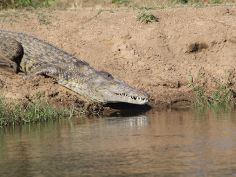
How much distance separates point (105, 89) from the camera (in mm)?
15453

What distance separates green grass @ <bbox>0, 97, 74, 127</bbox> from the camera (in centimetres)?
1318

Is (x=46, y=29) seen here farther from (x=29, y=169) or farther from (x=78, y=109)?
(x=29, y=169)

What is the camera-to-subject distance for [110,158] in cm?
1026

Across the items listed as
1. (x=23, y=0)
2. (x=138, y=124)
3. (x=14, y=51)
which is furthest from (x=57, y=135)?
(x=23, y=0)

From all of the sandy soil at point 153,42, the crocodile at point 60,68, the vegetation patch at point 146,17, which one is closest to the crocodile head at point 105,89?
the crocodile at point 60,68

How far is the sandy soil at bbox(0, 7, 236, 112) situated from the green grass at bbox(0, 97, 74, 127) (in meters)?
1.82

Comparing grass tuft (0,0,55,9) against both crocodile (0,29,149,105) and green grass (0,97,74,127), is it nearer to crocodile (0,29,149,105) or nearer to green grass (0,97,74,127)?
crocodile (0,29,149,105)

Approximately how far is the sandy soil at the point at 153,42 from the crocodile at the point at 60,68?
0.35 metres

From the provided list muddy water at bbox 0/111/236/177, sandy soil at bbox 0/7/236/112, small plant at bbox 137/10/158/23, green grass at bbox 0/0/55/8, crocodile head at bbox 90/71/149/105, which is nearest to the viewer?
muddy water at bbox 0/111/236/177

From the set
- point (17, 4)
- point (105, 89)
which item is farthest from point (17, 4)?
point (105, 89)

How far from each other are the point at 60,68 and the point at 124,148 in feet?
17.5

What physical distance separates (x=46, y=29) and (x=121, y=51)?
1.67 meters

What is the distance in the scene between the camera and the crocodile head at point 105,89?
14938 millimetres

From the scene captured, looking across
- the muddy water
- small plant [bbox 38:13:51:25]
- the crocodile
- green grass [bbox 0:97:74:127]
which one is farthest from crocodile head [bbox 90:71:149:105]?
small plant [bbox 38:13:51:25]
